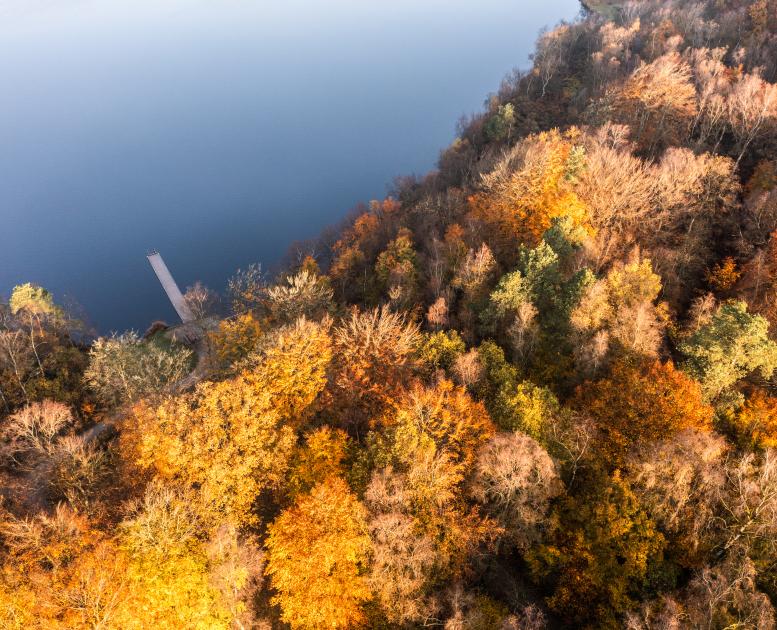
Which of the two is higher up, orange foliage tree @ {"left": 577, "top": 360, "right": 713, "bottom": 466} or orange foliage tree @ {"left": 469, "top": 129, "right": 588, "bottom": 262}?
orange foliage tree @ {"left": 469, "top": 129, "right": 588, "bottom": 262}

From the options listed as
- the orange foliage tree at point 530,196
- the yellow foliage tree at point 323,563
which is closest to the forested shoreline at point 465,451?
the yellow foliage tree at point 323,563

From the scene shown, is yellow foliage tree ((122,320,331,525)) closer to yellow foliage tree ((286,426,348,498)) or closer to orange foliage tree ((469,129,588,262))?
yellow foliage tree ((286,426,348,498))

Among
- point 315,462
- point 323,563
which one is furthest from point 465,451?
point 323,563

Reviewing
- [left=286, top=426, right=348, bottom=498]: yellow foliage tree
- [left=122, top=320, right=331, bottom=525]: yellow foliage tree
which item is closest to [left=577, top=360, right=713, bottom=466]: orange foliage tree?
[left=286, top=426, right=348, bottom=498]: yellow foliage tree

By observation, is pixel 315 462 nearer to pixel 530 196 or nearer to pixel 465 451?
pixel 465 451

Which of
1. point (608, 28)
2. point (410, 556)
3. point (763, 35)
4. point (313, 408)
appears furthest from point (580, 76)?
point (410, 556)

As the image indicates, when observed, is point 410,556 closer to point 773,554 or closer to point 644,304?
point 773,554
